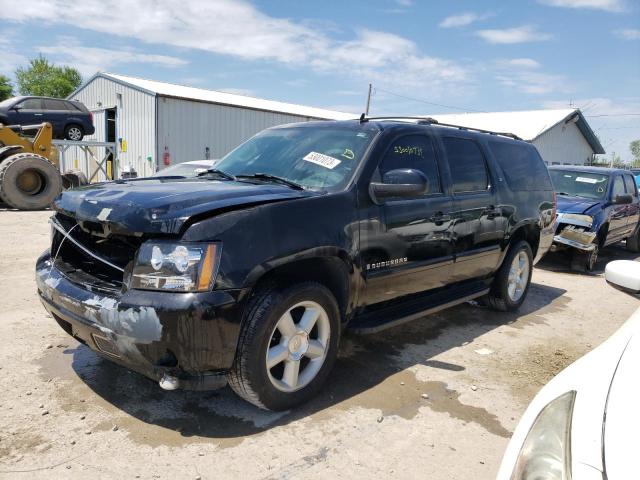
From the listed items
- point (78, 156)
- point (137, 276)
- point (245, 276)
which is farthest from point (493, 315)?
point (78, 156)

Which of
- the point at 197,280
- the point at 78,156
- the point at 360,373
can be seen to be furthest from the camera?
the point at 78,156

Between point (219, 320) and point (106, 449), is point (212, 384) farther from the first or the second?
point (106, 449)

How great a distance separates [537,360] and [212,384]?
117 inches

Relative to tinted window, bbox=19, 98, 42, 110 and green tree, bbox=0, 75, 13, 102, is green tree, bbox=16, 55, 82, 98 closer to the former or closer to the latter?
green tree, bbox=0, 75, 13, 102

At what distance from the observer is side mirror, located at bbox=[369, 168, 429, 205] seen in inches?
137

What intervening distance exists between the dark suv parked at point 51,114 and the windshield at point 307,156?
55.9 ft

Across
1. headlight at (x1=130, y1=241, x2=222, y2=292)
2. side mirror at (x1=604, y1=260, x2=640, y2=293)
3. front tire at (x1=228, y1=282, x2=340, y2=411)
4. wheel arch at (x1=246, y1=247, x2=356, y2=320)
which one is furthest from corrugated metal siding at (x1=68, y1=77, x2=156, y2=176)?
side mirror at (x1=604, y1=260, x2=640, y2=293)

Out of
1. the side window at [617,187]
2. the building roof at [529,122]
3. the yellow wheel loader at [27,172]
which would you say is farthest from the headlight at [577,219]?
the building roof at [529,122]

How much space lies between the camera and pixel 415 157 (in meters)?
4.08

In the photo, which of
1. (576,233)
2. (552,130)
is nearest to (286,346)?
(576,233)

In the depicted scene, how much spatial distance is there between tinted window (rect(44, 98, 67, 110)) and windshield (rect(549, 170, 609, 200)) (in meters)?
17.6

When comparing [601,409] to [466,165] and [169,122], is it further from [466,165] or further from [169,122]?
[169,122]

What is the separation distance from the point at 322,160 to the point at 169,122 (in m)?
17.3

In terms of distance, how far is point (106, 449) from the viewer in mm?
2705
